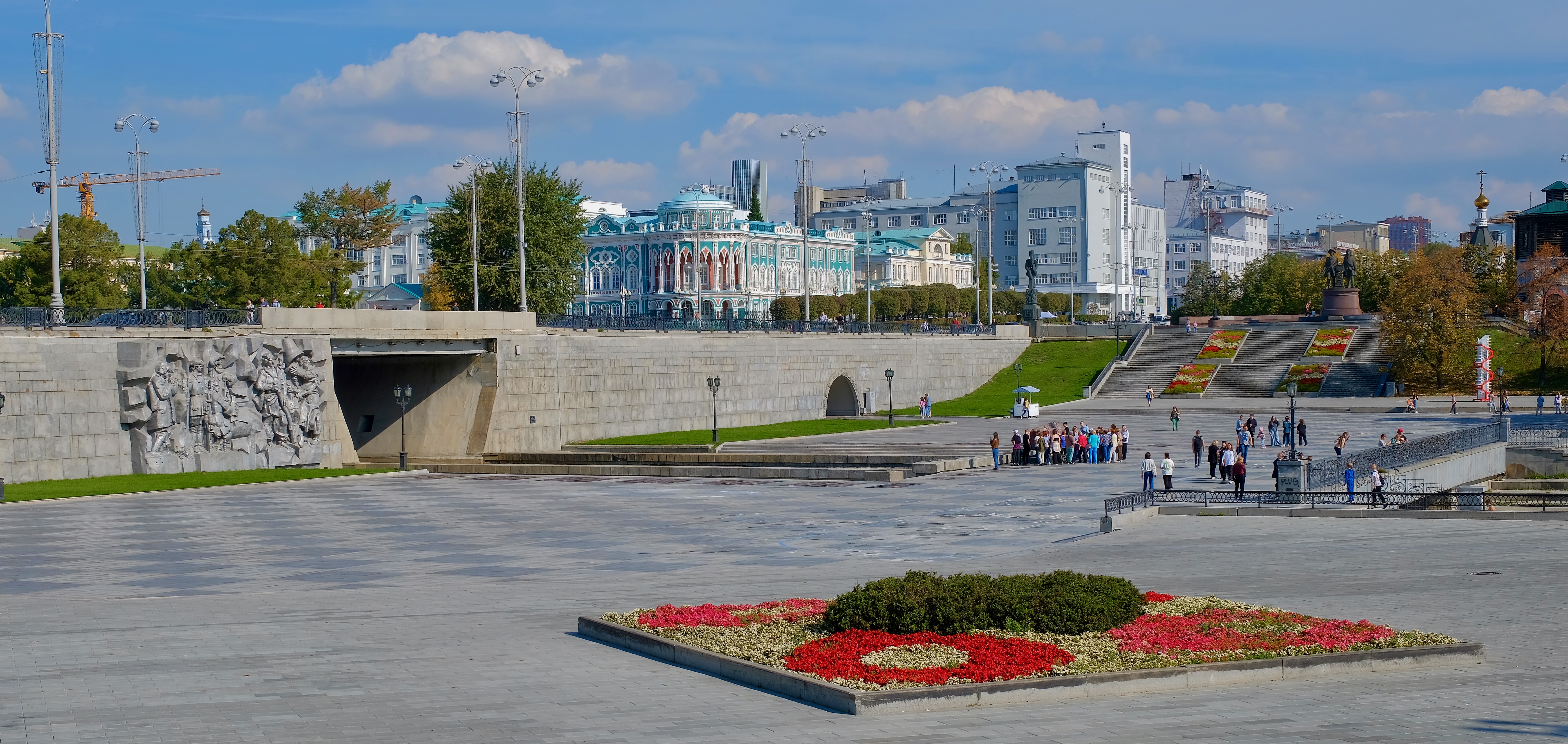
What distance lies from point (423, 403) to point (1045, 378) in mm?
Answer: 39796

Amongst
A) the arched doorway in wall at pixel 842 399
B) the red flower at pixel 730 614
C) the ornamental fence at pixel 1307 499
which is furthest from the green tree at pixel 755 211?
the red flower at pixel 730 614

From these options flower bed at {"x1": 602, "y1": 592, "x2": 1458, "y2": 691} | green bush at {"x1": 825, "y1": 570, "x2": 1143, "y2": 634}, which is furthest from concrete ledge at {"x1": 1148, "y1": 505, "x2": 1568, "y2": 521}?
green bush at {"x1": 825, "y1": 570, "x2": 1143, "y2": 634}

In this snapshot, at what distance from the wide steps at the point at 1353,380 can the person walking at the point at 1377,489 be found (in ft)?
123

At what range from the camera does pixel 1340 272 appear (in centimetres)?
8394

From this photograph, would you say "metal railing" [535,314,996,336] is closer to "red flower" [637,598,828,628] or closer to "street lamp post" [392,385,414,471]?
"street lamp post" [392,385,414,471]

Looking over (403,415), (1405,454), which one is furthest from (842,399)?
(1405,454)

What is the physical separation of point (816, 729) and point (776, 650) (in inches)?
94.1

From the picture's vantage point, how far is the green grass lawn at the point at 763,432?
49781 millimetres

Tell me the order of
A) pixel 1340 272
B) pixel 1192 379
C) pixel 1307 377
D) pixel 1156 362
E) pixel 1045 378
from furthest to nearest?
pixel 1340 272 < pixel 1156 362 < pixel 1045 378 < pixel 1192 379 < pixel 1307 377

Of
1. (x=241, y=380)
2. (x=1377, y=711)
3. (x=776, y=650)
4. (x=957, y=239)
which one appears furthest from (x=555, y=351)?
(x=957, y=239)

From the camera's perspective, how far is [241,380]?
3903 cm

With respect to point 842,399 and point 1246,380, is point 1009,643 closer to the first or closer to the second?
point 842,399

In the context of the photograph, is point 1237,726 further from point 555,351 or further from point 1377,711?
point 555,351

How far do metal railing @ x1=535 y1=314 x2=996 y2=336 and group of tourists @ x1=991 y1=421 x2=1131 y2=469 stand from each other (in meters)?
18.4
